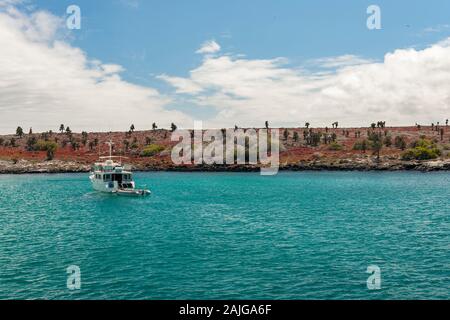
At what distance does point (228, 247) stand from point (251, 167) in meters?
142

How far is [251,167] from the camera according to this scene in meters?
188

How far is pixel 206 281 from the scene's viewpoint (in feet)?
115

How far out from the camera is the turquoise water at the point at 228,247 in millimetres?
33219

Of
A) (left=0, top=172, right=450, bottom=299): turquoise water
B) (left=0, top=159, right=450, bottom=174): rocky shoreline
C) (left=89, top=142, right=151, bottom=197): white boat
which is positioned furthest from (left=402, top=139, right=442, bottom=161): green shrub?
(left=89, top=142, right=151, bottom=197): white boat

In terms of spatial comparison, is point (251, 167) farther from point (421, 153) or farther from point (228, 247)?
point (228, 247)

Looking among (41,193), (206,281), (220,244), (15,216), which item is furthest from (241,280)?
(41,193)

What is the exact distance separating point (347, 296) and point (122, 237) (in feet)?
107

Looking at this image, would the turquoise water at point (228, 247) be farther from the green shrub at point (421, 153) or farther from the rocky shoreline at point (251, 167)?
the green shrub at point (421, 153)

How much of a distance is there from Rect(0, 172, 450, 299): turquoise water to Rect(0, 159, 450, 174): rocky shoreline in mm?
87404

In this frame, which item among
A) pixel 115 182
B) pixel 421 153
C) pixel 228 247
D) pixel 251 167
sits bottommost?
pixel 228 247

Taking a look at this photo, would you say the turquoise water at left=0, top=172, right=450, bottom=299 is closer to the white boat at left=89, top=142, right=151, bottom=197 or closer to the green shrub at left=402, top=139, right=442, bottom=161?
the white boat at left=89, top=142, right=151, bottom=197

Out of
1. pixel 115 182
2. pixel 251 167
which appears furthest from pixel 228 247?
pixel 251 167
